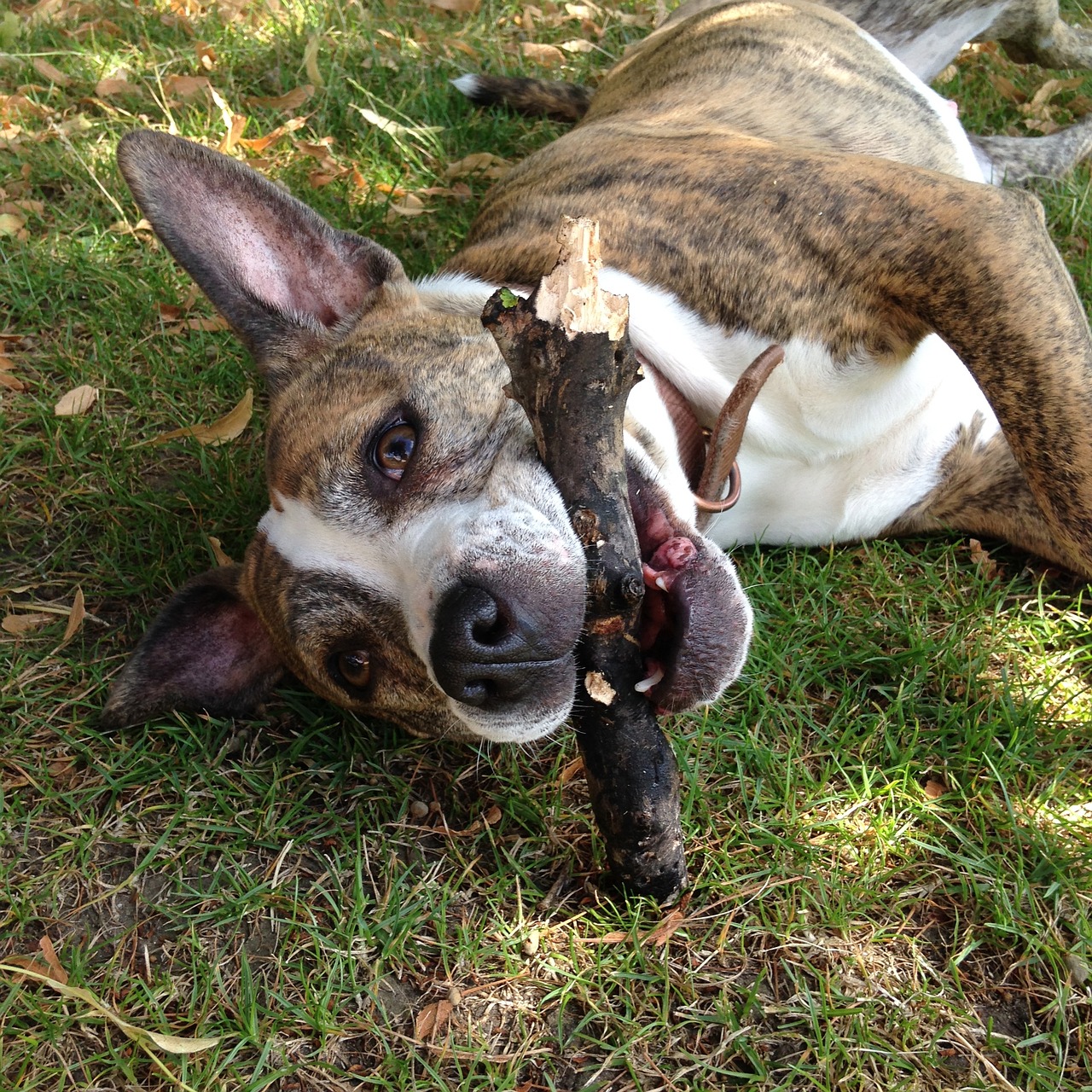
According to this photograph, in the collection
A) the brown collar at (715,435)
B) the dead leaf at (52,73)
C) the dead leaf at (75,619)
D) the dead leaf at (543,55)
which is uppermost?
the brown collar at (715,435)

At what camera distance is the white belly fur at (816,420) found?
2.84m

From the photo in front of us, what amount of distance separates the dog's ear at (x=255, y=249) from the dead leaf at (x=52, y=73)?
132 inches

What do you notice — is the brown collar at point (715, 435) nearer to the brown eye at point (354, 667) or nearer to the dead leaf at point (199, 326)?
the brown eye at point (354, 667)

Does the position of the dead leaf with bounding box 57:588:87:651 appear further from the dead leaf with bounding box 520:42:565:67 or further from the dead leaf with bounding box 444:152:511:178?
the dead leaf with bounding box 520:42:565:67

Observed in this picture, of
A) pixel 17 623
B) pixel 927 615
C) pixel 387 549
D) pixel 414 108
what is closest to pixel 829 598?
pixel 927 615


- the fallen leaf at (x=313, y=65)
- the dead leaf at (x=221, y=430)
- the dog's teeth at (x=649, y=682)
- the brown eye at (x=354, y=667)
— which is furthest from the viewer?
the fallen leaf at (x=313, y=65)

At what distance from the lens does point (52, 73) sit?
18.1 ft

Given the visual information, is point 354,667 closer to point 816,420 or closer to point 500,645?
point 500,645

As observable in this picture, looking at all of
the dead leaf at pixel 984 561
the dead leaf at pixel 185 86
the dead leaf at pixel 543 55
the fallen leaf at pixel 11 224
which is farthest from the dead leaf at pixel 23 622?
the dead leaf at pixel 543 55

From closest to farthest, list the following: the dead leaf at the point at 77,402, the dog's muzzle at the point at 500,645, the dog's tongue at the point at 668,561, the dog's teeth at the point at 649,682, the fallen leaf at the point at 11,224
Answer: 1. the dog's muzzle at the point at 500,645
2. the dog's teeth at the point at 649,682
3. the dog's tongue at the point at 668,561
4. the dead leaf at the point at 77,402
5. the fallen leaf at the point at 11,224

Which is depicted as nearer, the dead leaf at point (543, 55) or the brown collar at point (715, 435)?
the brown collar at point (715, 435)

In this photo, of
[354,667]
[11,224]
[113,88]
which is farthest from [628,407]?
[113,88]

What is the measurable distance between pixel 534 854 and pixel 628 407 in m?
1.13

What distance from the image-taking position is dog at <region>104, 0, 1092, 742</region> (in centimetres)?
222
